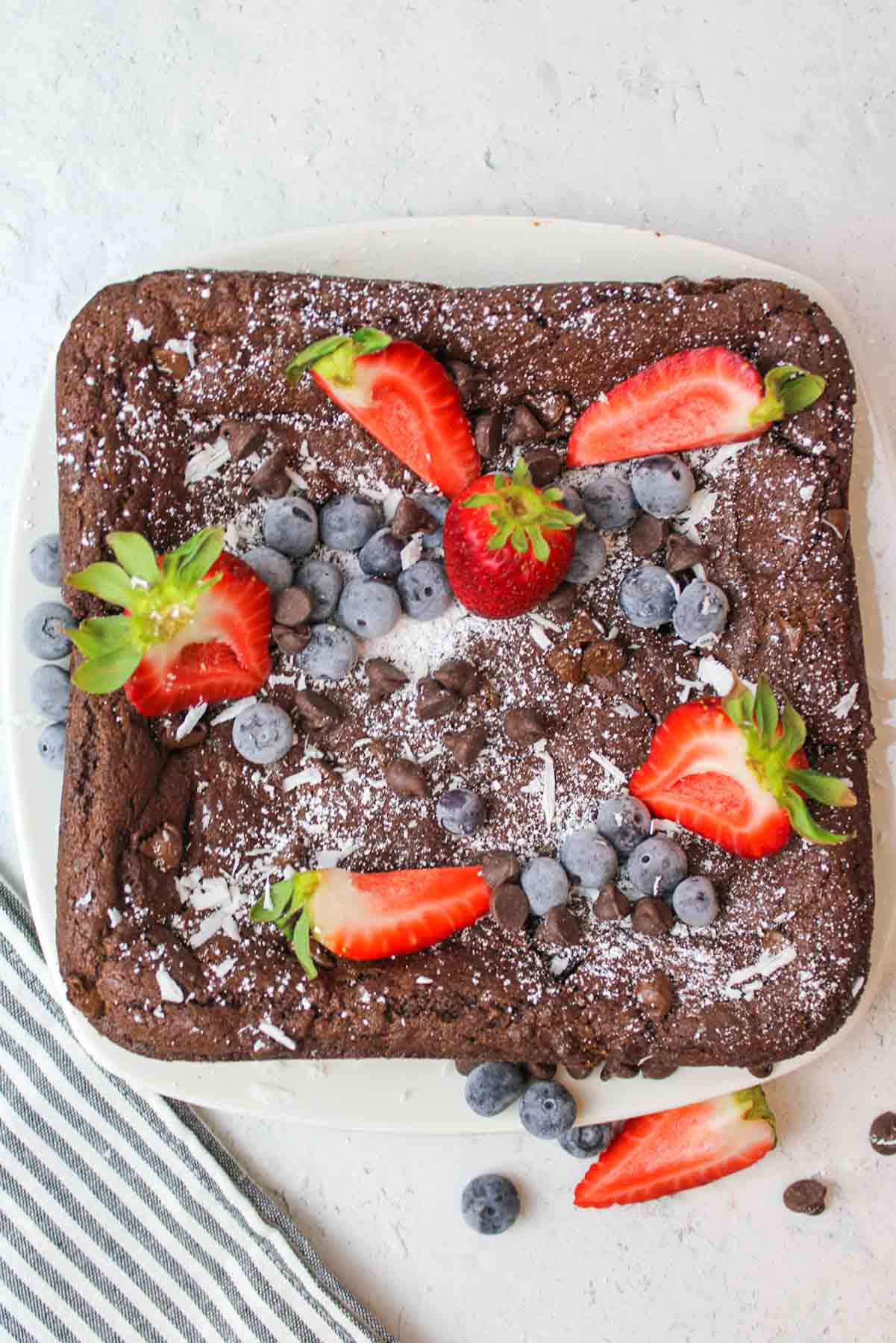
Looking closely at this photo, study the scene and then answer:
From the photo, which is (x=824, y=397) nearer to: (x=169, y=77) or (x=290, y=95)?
(x=290, y=95)

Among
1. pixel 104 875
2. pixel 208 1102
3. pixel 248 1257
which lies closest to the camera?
pixel 104 875

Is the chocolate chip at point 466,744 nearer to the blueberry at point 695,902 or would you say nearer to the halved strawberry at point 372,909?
the halved strawberry at point 372,909

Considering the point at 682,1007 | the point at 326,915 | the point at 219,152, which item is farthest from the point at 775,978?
the point at 219,152

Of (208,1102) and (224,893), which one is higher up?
(224,893)

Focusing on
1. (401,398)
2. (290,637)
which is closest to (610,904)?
(290,637)

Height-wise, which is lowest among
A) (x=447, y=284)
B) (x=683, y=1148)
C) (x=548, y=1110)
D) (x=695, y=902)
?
(x=683, y=1148)

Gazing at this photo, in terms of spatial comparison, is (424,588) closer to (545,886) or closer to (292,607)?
(292,607)

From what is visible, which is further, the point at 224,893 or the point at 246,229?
the point at 246,229
